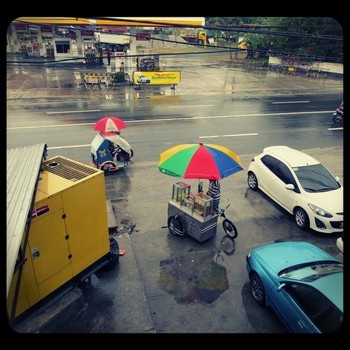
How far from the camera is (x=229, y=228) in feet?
30.3

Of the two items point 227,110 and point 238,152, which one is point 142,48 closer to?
point 227,110

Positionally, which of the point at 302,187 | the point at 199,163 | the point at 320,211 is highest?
the point at 199,163

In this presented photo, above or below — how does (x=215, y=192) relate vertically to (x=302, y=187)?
above

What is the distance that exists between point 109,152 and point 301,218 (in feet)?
24.0

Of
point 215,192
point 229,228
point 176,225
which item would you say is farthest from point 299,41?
point 176,225

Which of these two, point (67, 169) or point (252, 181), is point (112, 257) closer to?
point (67, 169)

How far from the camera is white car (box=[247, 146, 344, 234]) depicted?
9.30 meters

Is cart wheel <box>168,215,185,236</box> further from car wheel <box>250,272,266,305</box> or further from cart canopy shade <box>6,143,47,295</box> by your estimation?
cart canopy shade <box>6,143,47,295</box>

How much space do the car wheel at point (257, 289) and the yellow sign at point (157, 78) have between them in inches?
961

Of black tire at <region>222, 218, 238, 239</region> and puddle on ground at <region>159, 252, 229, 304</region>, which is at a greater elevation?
black tire at <region>222, 218, 238, 239</region>

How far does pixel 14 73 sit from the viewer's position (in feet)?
114

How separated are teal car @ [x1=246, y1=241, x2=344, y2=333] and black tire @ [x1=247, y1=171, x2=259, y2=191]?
4.39 meters

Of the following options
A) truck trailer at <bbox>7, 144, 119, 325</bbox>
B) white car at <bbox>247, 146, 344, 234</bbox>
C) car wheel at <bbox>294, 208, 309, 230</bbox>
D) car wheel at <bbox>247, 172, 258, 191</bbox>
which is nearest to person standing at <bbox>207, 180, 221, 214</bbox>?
white car at <bbox>247, 146, 344, 234</bbox>

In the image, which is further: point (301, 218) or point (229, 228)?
point (301, 218)
